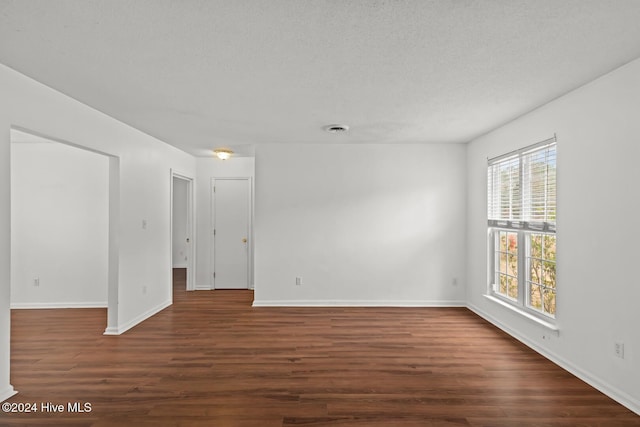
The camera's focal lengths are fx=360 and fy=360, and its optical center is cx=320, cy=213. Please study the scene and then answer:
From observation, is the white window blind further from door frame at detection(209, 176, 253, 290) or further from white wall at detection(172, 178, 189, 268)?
white wall at detection(172, 178, 189, 268)

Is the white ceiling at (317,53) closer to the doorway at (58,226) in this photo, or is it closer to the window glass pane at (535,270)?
the window glass pane at (535,270)

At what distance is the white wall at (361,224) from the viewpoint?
5559mm

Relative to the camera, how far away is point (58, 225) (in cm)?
535

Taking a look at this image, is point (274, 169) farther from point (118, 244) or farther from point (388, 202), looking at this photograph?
point (118, 244)

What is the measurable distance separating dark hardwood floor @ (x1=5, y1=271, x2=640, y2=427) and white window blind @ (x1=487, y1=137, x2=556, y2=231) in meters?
1.36

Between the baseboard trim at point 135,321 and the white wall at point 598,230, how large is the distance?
15.1 feet

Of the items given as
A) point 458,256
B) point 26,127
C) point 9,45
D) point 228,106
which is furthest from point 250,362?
point 458,256

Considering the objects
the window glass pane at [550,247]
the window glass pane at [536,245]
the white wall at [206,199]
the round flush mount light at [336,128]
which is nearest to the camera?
the window glass pane at [550,247]

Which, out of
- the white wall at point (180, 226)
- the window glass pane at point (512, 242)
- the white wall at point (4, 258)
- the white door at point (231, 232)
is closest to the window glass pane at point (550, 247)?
the window glass pane at point (512, 242)

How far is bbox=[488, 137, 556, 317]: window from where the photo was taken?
3574 mm

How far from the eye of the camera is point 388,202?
18.3ft

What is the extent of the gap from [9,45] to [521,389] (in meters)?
Answer: 4.44

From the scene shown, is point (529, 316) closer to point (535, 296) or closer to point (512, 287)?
point (535, 296)

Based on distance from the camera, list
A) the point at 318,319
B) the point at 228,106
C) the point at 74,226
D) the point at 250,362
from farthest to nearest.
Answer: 1. the point at 74,226
2. the point at 318,319
3. the point at 228,106
4. the point at 250,362
